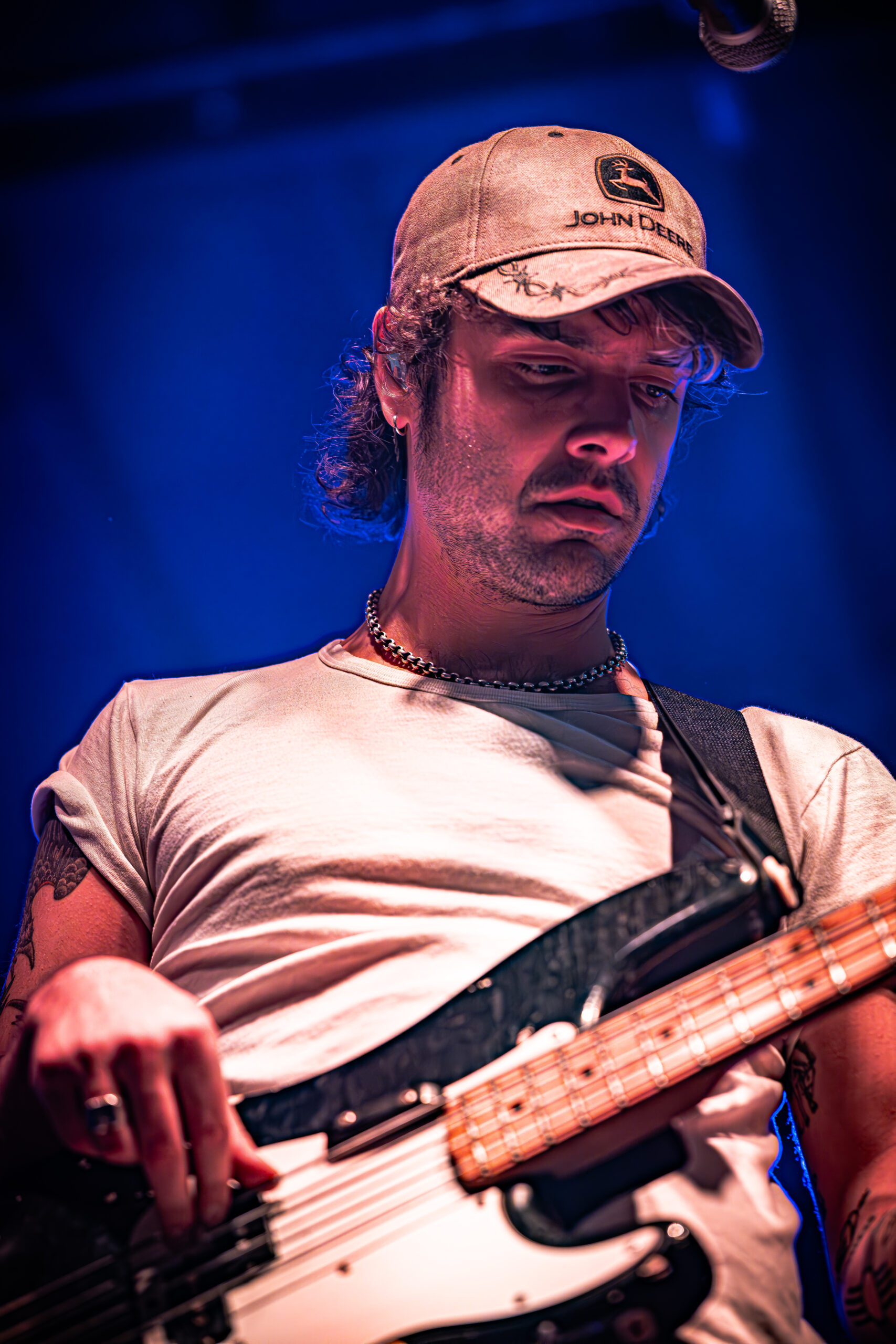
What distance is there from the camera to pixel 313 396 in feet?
7.29

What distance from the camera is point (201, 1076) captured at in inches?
36.0

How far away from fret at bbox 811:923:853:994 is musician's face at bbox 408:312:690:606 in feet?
Result: 2.35

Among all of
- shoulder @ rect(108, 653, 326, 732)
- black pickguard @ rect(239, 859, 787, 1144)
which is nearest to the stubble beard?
shoulder @ rect(108, 653, 326, 732)

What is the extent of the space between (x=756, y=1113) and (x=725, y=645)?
3.79ft

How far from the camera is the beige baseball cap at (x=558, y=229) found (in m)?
1.43

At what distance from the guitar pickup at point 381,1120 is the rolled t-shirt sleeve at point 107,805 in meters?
0.59

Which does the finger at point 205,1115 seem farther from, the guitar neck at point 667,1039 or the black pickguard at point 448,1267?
the guitar neck at point 667,1039

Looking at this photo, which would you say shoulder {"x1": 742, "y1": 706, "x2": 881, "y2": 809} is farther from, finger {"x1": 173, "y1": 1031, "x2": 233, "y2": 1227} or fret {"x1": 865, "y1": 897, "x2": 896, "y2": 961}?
finger {"x1": 173, "y1": 1031, "x2": 233, "y2": 1227}

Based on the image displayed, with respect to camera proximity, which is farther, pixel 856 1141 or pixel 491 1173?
pixel 856 1141

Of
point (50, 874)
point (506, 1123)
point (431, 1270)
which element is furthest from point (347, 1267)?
point (50, 874)

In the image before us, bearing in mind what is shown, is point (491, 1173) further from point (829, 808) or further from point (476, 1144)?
point (829, 808)

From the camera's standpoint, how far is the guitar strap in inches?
52.8

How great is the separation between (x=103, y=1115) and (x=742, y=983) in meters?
0.65

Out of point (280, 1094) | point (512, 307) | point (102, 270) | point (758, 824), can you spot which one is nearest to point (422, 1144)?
point (280, 1094)
